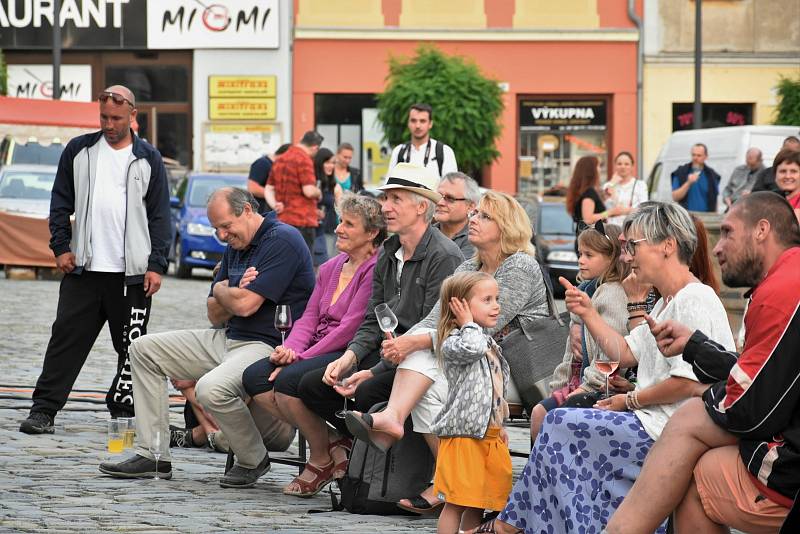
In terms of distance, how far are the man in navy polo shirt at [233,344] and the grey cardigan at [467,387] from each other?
61.3 inches

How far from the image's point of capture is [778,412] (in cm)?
510

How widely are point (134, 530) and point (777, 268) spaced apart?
301 cm

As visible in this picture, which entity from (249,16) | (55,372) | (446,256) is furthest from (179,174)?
(446,256)

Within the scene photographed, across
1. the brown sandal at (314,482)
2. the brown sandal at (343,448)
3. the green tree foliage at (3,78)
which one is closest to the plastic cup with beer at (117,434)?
the brown sandal at (314,482)

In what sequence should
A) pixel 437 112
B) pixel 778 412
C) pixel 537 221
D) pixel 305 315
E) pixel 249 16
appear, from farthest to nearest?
pixel 249 16 < pixel 437 112 < pixel 537 221 < pixel 305 315 < pixel 778 412

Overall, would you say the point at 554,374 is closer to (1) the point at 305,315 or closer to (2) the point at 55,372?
(1) the point at 305,315

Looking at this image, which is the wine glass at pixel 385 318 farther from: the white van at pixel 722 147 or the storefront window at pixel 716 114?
the storefront window at pixel 716 114

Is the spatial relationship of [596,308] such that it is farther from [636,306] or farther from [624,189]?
[624,189]

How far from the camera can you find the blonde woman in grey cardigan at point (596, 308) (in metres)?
7.14

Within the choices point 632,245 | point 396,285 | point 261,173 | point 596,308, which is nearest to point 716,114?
point 261,173

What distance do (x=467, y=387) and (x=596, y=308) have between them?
0.89 metres

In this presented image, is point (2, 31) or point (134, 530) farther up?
point (2, 31)

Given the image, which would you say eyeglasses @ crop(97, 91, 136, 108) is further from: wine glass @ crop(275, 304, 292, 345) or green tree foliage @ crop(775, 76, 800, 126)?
green tree foliage @ crop(775, 76, 800, 126)

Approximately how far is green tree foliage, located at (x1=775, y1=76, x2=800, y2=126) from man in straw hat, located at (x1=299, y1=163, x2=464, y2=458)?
2755 cm
